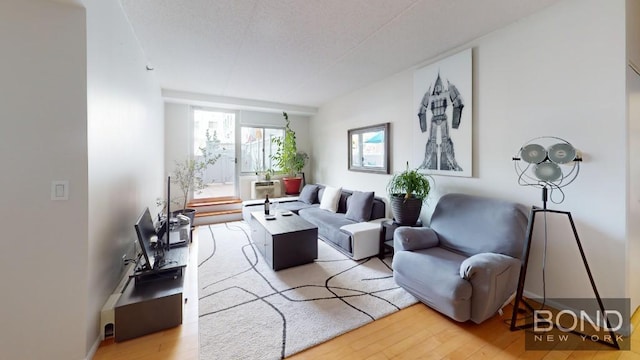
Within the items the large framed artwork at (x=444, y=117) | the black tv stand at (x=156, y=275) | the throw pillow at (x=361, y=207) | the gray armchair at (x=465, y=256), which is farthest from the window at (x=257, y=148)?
the gray armchair at (x=465, y=256)

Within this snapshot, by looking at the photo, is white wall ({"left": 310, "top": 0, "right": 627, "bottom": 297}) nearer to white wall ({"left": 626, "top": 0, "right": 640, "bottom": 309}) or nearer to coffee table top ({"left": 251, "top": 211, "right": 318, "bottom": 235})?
white wall ({"left": 626, "top": 0, "right": 640, "bottom": 309})

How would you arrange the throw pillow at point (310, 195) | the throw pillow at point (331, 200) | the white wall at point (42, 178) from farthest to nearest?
the throw pillow at point (310, 195) → the throw pillow at point (331, 200) → the white wall at point (42, 178)

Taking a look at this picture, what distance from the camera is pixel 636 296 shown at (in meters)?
2.03

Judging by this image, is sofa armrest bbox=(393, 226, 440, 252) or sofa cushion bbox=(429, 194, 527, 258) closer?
sofa cushion bbox=(429, 194, 527, 258)

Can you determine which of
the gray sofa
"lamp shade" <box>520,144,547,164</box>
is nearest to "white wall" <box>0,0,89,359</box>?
the gray sofa

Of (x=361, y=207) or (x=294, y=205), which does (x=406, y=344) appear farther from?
(x=294, y=205)

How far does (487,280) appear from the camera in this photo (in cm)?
183

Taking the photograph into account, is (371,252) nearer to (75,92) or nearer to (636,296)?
(636,296)

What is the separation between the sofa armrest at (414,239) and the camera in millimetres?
2457

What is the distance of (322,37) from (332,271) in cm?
266

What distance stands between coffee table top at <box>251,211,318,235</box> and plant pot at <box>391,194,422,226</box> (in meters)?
1.08

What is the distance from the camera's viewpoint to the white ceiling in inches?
84.0

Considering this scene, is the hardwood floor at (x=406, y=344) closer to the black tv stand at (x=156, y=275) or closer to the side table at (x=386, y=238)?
the black tv stand at (x=156, y=275)

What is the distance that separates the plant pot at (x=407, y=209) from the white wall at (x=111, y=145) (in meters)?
2.89
